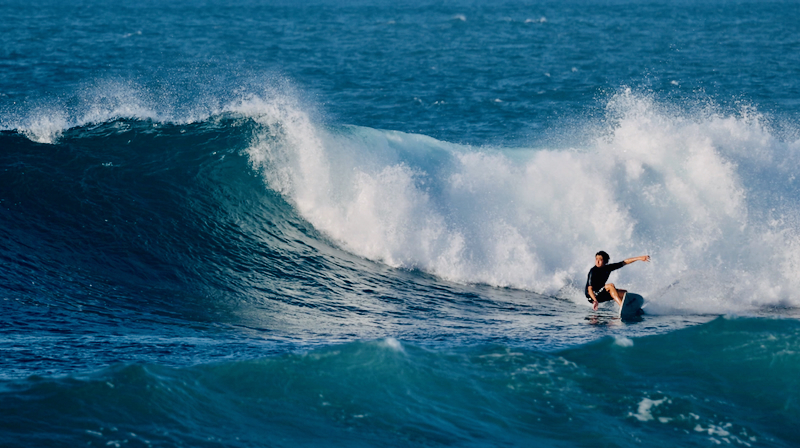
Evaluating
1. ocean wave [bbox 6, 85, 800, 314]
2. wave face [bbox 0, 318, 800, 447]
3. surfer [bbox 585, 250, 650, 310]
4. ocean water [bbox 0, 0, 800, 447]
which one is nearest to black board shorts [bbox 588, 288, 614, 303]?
surfer [bbox 585, 250, 650, 310]

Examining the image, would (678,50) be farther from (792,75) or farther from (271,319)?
(271,319)

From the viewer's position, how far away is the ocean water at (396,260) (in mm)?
7316

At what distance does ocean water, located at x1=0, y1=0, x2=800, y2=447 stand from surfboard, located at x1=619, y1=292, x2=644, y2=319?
15.5 inches

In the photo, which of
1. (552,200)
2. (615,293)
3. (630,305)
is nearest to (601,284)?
(615,293)

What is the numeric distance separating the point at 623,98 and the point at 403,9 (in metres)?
37.8

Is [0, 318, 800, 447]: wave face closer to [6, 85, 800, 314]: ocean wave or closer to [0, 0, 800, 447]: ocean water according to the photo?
[0, 0, 800, 447]: ocean water

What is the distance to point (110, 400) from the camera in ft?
23.1

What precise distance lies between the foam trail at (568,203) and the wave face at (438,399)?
13.0ft

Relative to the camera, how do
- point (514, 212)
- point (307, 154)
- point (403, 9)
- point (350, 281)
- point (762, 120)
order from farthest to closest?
point (403, 9)
point (762, 120)
point (307, 154)
point (514, 212)
point (350, 281)

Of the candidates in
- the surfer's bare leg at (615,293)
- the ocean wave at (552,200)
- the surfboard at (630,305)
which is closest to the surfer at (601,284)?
the surfer's bare leg at (615,293)

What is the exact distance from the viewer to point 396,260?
45.0 ft

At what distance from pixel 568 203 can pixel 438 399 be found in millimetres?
7673

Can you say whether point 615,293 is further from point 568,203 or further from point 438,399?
point 438,399

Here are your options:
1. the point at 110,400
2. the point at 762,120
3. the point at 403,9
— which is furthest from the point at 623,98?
the point at 403,9
